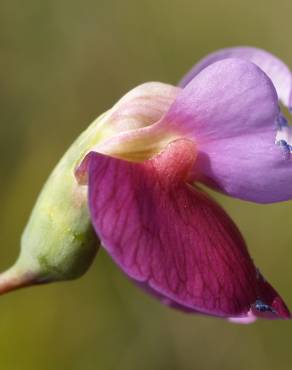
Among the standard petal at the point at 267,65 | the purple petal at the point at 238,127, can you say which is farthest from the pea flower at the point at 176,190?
the standard petal at the point at 267,65

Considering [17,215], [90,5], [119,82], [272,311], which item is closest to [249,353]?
[17,215]

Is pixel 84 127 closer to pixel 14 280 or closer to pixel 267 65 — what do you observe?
pixel 267 65

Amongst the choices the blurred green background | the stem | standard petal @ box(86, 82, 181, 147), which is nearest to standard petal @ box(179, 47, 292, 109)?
standard petal @ box(86, 82, 181, 147)

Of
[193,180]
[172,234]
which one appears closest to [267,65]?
[193,180]

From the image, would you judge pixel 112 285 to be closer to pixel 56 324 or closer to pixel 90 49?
pixel 56 324

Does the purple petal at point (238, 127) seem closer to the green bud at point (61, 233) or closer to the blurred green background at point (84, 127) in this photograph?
the green bud at point (61, 233)

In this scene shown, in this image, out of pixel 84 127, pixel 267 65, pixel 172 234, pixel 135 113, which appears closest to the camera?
pixel 172 234

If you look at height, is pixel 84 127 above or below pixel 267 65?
below
